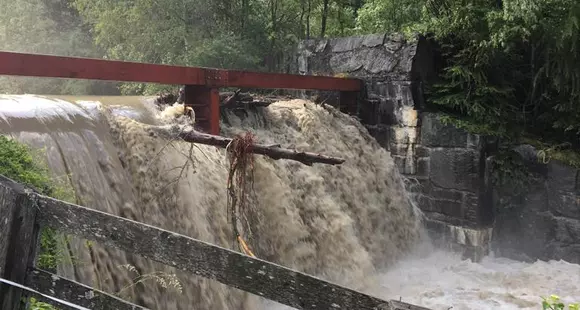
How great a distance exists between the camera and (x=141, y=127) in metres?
4.62

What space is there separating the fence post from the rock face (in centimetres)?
599

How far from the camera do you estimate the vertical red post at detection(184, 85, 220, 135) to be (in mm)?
5477

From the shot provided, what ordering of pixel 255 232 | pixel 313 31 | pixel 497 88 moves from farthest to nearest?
pixel 313 31
pixel 497 88
pixel 255 232

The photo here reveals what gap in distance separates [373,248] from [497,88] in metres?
2.84

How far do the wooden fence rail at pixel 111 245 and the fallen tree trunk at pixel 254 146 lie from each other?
184 cm

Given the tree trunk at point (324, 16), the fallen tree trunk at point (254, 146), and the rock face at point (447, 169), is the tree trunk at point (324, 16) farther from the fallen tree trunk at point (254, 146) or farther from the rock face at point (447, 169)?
the fallen tree trunk at point (254, 146)

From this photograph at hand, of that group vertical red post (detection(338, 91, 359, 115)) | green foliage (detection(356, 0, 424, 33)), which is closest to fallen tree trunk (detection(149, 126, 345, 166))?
vertical red post (detection(338, 91, 359, 115))

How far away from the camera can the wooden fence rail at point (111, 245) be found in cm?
170

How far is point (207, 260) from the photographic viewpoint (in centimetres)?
183

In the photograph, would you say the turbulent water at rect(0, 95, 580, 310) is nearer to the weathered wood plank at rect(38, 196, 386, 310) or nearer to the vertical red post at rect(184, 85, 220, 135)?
the vertical red post at rect(184, 85, 220, 135)

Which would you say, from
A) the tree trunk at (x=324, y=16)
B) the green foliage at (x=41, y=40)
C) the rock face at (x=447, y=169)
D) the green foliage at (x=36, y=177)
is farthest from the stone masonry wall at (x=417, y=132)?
the green foliage at (x=41, y=40)

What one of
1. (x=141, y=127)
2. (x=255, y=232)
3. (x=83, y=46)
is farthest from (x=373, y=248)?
(x=83, y=46)

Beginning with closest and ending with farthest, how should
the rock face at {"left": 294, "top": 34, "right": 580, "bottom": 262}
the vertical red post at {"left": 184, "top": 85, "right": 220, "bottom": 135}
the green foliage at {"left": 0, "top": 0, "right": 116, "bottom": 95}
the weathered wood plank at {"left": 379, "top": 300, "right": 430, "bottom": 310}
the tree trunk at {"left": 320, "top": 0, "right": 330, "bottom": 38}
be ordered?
the weathered wood plank at {"left": 379, "top": 300, "right": 430, "bottom": 310}
the vertical red post at {"left": 184, "top": 85, "right": 220, "bottom": 135}
the rock face at {"left": 294, "top": 34, "right": 580, "bottom": 262}
the tree trunk at {"left": 320, "top": 0, "right": 330, "bottom": 38}
the green foliage at {"left": 0, "top": 0, "right": 116, "bottom": 95}

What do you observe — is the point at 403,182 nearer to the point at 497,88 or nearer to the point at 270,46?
the point at 497,88
